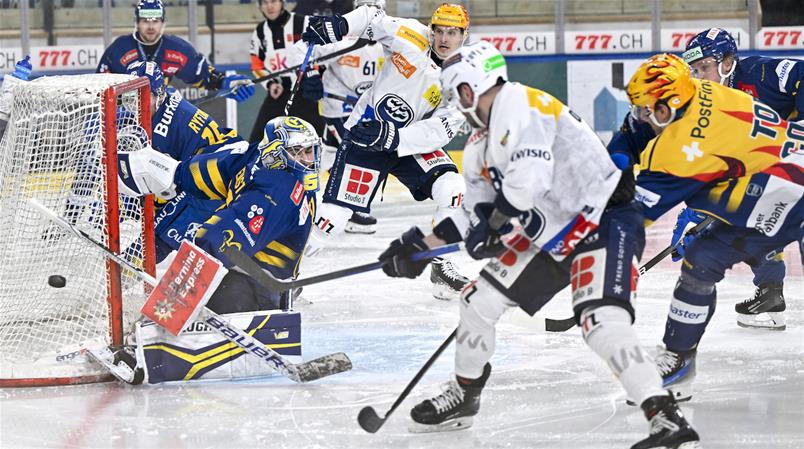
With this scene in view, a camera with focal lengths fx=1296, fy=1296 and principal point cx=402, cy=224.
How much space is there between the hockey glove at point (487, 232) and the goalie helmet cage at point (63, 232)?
46.9 inches

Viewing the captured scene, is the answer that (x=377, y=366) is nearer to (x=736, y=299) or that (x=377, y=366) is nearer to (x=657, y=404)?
(x=657, y=404)

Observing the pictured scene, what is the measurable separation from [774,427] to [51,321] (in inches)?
87.0

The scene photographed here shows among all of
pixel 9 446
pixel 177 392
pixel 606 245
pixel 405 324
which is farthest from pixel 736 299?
pixel 9 446

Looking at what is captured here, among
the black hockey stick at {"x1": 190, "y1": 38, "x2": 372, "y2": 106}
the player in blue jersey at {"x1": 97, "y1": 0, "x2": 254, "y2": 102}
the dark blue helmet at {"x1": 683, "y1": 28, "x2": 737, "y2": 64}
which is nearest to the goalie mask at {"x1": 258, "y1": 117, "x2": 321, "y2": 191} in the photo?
the dark blue helmet at {"x1": 683, "y1": 28, "x2": 737, "y2": 64}

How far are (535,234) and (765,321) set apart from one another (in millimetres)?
1765

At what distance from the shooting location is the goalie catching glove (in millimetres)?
3932

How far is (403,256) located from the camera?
131 inches

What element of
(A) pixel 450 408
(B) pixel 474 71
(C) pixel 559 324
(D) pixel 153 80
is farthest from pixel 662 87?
(D) pixel 153 80

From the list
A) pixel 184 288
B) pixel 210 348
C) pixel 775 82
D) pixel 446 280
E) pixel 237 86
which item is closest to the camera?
pixel 184 288

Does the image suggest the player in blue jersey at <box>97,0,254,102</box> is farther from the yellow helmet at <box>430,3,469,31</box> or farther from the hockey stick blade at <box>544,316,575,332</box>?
the hockey stick blade at <box>544,316,575,332</box>

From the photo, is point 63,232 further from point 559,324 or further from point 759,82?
point 759,82

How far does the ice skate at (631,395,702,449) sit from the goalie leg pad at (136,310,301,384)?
4.16 feet

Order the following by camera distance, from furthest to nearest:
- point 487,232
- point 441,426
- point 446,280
Answer: point 446,280 → point 441,426 → point 487,232

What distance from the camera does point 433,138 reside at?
5070 millimetres
